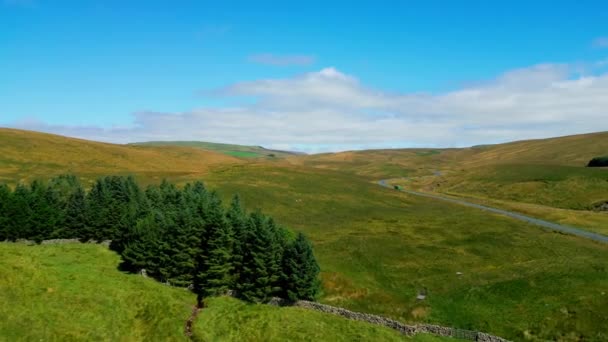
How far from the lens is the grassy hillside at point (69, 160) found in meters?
138

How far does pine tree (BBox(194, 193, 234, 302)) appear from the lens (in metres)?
51.9

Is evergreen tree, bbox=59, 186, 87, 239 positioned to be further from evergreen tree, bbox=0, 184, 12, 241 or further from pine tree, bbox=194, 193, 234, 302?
pine tree, bbox=194, 193, 234, 302

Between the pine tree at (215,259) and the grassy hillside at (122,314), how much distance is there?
262 centimetres

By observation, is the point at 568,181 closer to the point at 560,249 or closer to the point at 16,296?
the point at 560,249

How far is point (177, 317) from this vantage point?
4250cm

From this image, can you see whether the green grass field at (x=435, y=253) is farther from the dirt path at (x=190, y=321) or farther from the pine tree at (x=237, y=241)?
the dirt path at (x=190, y=321)

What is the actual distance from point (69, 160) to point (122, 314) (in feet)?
448

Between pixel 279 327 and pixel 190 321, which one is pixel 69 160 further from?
pixel 279 327

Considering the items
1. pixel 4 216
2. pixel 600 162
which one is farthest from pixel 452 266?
pixel 600 162

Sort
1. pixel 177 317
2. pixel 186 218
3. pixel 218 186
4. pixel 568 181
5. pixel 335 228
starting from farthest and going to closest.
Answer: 1. pixel 568 181
2. pixel 218 186
3. pixel 335 228
4. pixel 186 218
5. pixel 177 317

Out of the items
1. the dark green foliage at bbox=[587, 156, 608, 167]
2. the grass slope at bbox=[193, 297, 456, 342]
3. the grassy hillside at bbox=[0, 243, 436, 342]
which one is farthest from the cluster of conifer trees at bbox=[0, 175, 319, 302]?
the dark green foliage at bbox=[587, 156, 608, 167]

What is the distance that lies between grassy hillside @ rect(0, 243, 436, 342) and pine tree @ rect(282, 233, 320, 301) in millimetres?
2912

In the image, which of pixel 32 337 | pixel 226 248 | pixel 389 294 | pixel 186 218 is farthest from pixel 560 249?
pixel 32 337

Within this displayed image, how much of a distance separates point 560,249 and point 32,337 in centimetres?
7720
